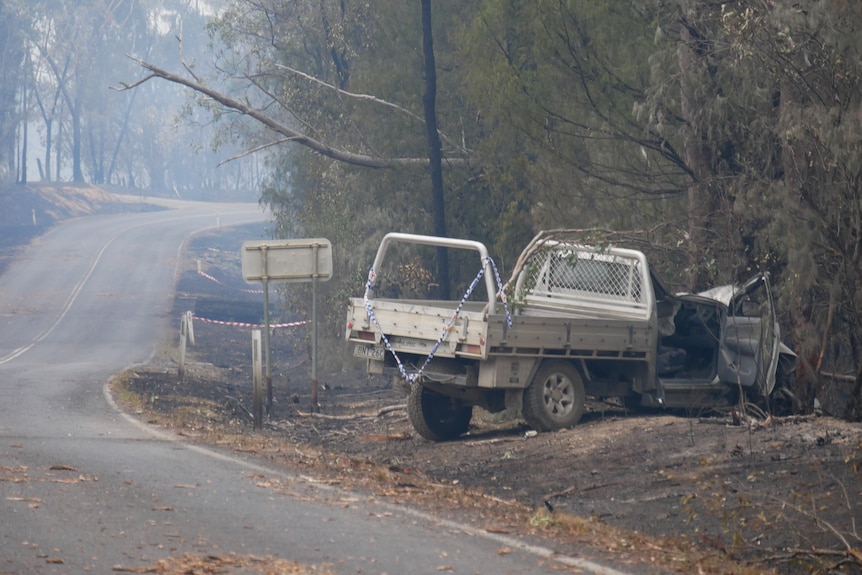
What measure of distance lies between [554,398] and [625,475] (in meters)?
2.69

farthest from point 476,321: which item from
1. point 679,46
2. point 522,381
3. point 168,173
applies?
point 168,173

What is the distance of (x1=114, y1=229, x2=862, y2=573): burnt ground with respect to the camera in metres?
7.30

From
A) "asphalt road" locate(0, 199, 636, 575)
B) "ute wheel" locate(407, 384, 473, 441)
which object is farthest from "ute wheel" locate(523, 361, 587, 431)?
"asphalt road" locate(0, 199, 636, 575)

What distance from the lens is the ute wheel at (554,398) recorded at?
12406 mm

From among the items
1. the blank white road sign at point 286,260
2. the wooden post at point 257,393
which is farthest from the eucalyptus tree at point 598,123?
the wooden post at point 257,393

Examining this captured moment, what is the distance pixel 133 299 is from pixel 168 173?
285 ft

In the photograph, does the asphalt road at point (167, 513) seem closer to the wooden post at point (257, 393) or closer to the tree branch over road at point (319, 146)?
the wooden post at point (257, 393)

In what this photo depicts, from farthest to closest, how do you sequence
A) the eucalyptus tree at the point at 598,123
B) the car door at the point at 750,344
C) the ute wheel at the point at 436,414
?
the eucalyptus tree at the point at 598,123 → the ute wheel at the point at 436,414 → the car door at the point at 750,344

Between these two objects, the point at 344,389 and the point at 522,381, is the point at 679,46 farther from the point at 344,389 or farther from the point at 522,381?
the point at 344,389

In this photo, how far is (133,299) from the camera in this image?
143 ft

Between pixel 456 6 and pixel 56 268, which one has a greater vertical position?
pixel 456 6

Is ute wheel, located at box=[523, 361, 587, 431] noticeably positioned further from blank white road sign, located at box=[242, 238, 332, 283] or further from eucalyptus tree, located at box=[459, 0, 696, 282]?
blank white road sign, located at box=[242, 238, 332, 283]

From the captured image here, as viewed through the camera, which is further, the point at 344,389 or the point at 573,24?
the point at 344,389

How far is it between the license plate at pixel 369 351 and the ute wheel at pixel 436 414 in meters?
0.74
